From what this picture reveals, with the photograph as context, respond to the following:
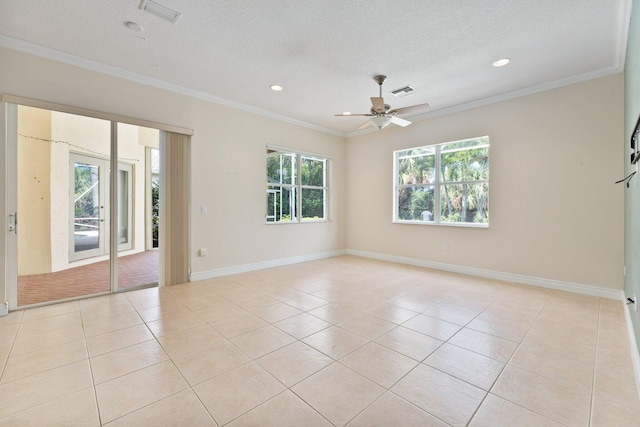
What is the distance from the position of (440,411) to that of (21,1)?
4511 millimetres

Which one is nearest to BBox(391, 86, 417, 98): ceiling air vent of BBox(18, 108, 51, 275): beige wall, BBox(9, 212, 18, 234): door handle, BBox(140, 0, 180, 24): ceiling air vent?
BBox(140, 0, 180, 24): ceiling air vent

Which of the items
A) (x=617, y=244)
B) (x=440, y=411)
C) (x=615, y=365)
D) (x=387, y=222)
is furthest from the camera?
(x=387, y=222)

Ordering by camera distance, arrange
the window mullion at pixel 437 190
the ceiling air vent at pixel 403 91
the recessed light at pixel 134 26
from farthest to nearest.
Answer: the window mullion at pixel 437 190 < the ceiling air vent at pixel 403 91 < the recessed light at pixel 134 26

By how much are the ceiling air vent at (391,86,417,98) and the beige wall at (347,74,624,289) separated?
3.66 ft

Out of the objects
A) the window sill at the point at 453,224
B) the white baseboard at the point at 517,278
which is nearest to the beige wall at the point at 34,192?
the white baseboard at the point at 517,278

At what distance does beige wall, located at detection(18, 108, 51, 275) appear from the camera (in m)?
3.54

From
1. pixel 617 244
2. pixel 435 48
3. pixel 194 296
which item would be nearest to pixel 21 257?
pixel 194 296

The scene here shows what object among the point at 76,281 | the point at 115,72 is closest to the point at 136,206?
the point at 76,281

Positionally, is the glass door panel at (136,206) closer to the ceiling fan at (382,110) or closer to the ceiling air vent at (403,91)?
the ceiling fan at (382,110)

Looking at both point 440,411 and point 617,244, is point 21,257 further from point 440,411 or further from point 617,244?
point 617,244

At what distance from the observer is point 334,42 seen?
3.00 meters

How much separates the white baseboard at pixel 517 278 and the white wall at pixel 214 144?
2.01m

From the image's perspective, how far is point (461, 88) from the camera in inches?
164

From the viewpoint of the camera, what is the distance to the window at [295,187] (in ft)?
17.9
